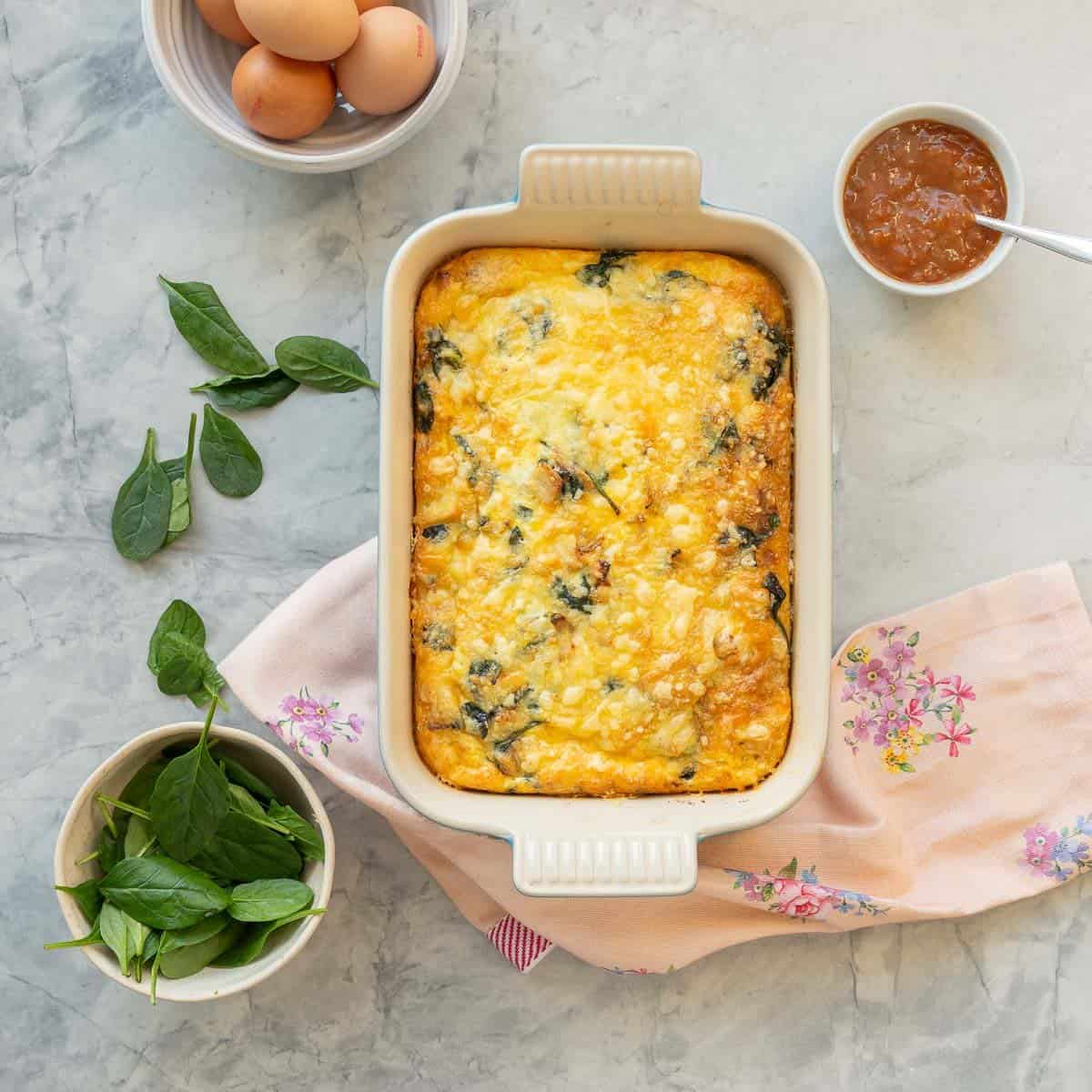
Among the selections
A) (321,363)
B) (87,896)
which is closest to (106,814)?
(87,896)

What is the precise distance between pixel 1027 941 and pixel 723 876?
0.71m

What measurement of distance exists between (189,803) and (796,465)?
1249 millimetres

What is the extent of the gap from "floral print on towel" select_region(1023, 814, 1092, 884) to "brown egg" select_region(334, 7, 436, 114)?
1911 mm

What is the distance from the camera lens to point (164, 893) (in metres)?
2.14

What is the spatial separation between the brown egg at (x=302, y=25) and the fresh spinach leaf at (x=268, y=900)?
1.50m

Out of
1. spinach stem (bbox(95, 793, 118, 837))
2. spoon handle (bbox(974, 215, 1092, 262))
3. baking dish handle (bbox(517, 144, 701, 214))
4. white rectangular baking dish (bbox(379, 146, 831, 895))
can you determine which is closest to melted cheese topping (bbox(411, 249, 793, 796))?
white rectangular baking dish (bbox(379, 146, 831, 895))

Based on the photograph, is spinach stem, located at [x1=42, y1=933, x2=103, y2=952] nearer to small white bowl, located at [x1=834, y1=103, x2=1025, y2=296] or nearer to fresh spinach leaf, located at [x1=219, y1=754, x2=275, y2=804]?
fresh spinach leaf, located at [x1=219, y1=754, x2=275, y2=804]

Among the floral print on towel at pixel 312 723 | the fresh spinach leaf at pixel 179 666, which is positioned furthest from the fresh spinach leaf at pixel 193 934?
the fresh spinach leaf at pixel 179 666

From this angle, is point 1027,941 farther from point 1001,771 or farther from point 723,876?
point 723,876

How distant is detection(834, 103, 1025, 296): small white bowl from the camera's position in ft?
7.39

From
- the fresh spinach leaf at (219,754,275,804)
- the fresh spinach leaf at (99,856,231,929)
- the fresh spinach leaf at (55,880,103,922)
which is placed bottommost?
the fresh spinach leaf at (55,880,103,922)

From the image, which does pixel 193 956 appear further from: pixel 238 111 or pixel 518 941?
pixel 238 111

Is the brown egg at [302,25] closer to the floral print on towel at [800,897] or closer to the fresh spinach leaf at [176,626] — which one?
the fresh spinach leaf at [176,626]

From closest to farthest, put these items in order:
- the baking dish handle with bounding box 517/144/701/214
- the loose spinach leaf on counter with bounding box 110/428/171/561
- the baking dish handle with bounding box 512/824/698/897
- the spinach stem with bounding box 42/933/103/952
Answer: the baking dish handle with bounding box 512/824/698/897
the baking dish handle with bounding box 517/144/701/214
the spinach stem with bounding box 42/933/103/952
the loose spinach leaf on counter with bounding box 110/428/171/561
